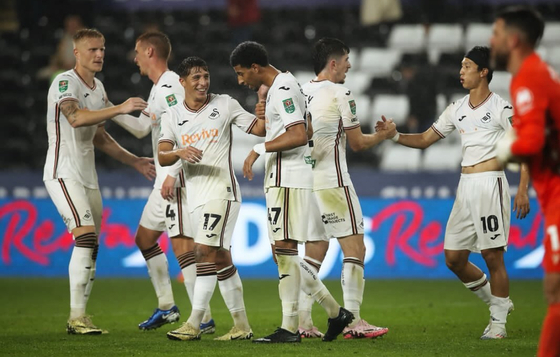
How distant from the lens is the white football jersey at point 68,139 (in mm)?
8586

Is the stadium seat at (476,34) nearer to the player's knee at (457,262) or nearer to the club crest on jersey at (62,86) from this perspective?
the player's knee at (457,262)

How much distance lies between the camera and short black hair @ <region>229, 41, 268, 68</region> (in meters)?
7.32

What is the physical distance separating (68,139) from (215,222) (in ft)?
6.47

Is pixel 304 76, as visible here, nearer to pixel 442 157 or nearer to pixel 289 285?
pixel 442 157

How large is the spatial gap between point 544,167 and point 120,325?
17.7 feet

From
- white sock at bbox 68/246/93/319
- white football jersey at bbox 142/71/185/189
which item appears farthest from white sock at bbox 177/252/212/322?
white sock at bbox 68/246/93/319

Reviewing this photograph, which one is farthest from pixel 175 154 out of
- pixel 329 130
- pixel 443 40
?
pixel 443 40

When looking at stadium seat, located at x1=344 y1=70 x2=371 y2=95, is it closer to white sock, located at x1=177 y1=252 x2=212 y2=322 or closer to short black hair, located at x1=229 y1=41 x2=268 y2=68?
white sock, located at x1=177 y1=252 x2=212 y2=322

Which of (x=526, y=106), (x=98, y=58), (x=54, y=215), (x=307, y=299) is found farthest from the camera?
(x=54, y=215)

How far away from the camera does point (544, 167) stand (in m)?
4.87

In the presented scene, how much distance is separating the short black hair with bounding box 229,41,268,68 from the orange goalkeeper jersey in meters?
2.95

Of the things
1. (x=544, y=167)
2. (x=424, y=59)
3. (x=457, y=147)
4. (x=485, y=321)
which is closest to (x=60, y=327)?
(x=485, y=321)

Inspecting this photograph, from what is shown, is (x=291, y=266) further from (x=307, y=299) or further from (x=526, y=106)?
(x=526, y=106)

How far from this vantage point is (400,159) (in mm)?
15984
